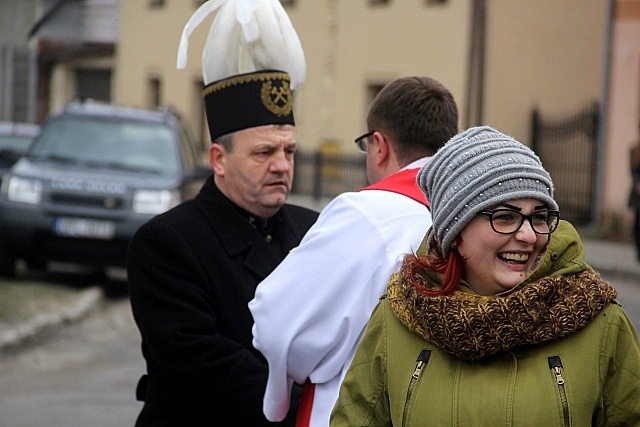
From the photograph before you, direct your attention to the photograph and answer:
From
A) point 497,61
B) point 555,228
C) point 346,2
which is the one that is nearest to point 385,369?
point 555,228

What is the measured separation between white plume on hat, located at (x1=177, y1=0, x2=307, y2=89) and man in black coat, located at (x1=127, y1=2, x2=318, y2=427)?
3 cm

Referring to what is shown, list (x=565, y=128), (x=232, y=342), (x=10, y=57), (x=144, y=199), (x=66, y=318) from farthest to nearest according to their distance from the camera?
(x=10, y=57), (x=565, y=128), (x=144, y=199), (x=66, y=318), (x=232, y=342)

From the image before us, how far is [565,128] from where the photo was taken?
78.9 feet

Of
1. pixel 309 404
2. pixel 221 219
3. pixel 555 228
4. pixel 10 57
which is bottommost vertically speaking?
pixel 10 57

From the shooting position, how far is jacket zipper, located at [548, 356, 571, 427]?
2508mm

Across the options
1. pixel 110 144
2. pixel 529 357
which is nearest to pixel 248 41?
pixel 529 357

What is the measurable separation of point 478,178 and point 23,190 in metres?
10.7

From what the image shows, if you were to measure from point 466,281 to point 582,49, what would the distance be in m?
24.5

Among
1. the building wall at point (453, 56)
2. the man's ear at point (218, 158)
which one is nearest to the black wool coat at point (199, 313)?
the man's ear at point (218, 158)

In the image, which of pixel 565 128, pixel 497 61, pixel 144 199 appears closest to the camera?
pixel 144 199

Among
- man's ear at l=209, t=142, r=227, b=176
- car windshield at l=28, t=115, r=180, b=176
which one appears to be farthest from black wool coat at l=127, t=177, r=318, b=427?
car windshield at l=28, t=115, r=180, b=176

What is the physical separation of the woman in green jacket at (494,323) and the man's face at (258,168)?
1.28m

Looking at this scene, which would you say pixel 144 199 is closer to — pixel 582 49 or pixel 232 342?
pixel 232 342

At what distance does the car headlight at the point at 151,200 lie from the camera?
12.8 meters
